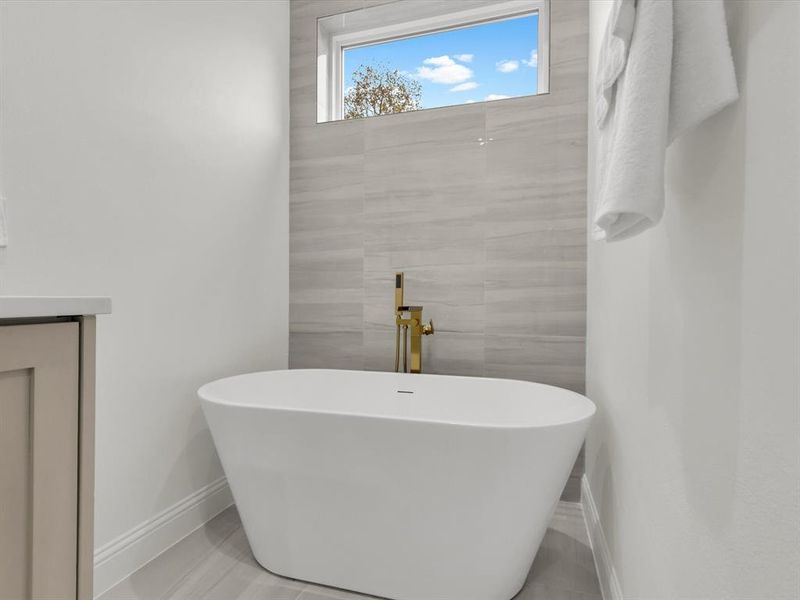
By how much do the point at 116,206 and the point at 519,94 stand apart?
1.77m

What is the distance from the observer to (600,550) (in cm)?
154

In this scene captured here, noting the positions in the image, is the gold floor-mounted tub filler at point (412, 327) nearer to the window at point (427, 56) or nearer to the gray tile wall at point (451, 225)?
the gray tile wall at point (451, 225)

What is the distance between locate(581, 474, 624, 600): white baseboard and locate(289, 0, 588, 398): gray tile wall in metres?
0.46

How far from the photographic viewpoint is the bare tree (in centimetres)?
246

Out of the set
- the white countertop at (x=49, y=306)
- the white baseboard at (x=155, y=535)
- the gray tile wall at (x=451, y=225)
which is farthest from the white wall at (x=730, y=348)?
the white baseboard at (x=155, y=535)

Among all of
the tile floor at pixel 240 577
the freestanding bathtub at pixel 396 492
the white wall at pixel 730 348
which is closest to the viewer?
the white wall at pixel 730 348

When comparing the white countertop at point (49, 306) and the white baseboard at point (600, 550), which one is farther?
the white baseboard at point (600, 550)

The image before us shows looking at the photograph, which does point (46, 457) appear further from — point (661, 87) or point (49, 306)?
point (661, 87)

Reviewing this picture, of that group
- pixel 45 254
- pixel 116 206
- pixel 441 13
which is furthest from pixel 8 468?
pixel 441 13

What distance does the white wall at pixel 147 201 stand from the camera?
1.26 metres

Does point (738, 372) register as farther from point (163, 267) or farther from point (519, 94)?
point (519, 94)

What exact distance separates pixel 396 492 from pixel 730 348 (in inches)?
38.1

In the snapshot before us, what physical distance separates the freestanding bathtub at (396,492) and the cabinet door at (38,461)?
70 centimetres

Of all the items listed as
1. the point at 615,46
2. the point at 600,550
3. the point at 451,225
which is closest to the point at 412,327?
the point at 451,225
